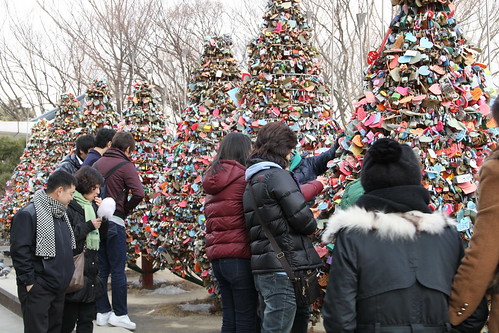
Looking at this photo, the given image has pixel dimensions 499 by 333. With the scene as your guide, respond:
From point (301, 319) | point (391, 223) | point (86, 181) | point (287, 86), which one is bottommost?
point (301, 319)

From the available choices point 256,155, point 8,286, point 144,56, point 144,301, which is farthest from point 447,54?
point 144,56

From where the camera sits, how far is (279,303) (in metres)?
3.78

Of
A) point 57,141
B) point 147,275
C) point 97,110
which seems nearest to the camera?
point 147,275

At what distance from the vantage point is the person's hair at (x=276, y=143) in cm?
392

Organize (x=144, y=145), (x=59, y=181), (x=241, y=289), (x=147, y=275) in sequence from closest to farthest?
(x=241, y=289) < (x=59, y=181) < (x=144, y=145) < (x=147, y=275)

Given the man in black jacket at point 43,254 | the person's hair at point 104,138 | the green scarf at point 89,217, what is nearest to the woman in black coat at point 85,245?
the green scarf at point 89,217

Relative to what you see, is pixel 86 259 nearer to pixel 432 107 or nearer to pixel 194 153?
pixel 194 153

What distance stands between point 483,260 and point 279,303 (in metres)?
1.61

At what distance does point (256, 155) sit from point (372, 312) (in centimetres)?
169

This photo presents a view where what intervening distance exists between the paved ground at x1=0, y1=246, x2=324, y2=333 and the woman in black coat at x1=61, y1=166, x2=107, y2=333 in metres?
0.87

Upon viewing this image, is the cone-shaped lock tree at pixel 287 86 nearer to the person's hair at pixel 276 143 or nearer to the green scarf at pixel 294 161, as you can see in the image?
the green scarf at pixel 294 161

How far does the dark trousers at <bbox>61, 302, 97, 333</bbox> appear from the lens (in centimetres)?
476

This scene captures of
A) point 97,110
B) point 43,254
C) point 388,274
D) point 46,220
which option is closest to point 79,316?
point 43,254

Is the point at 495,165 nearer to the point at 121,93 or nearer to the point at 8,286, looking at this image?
the point at 8,286
